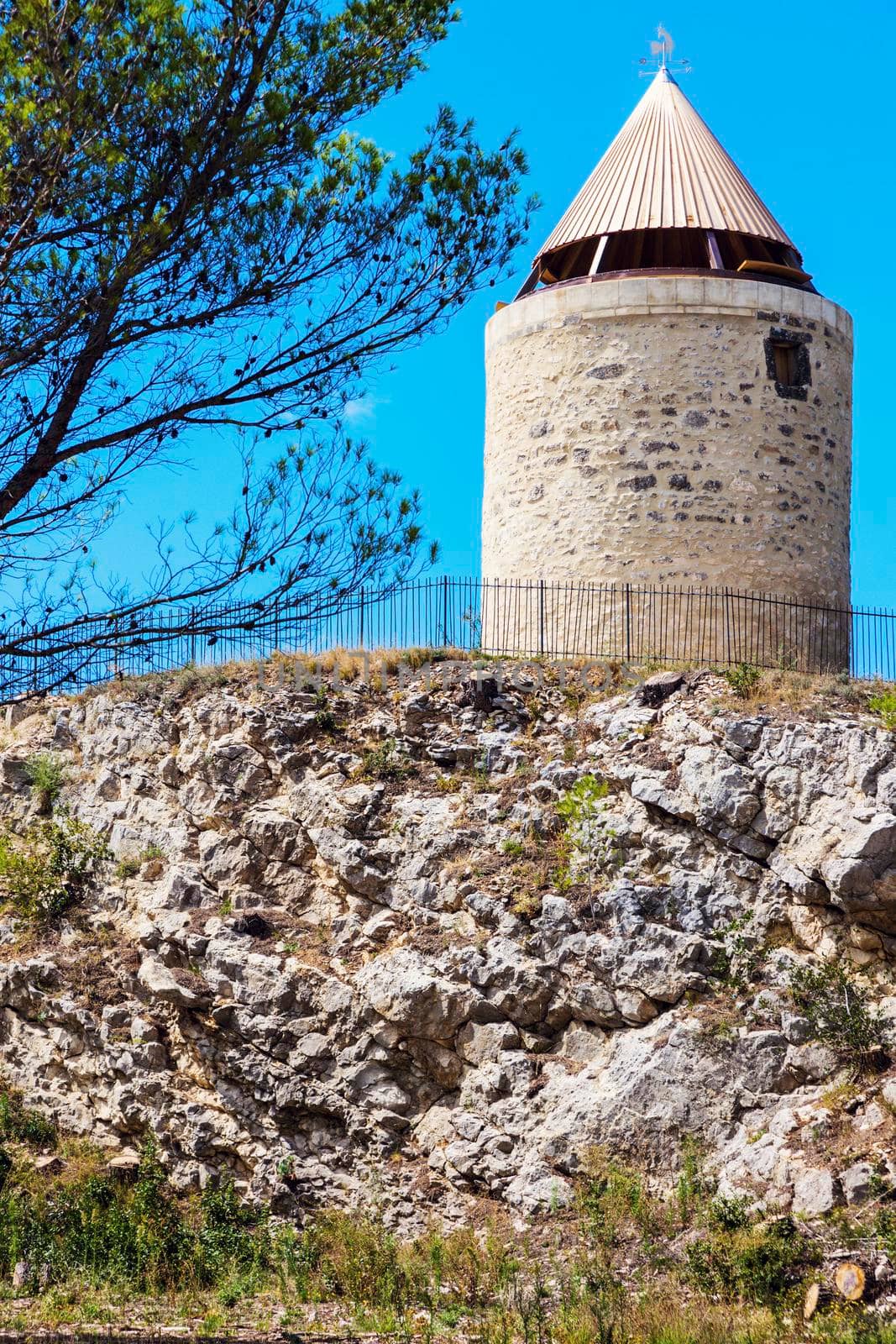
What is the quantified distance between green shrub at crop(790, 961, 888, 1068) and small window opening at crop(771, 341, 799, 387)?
7868 mm

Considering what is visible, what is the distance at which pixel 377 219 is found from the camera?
40.2 feet

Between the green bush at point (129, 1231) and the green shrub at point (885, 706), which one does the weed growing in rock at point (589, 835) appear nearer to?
the green shrub at point (885, 706)

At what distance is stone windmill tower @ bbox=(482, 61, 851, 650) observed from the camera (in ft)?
60.7

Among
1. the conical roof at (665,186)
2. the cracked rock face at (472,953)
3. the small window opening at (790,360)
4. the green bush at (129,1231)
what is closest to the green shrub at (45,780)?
the cracked rock face at (472,953)

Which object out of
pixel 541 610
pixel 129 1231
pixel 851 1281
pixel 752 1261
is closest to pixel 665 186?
pixel 541 610

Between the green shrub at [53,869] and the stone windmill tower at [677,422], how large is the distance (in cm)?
614

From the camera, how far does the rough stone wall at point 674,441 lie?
18.5m

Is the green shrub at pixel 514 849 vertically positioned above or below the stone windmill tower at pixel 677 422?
below

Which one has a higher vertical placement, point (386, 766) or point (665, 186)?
point (665, 186)

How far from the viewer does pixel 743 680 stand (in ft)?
53.9

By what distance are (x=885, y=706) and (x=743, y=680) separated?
1489mm

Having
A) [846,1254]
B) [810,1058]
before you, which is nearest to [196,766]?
A: [810,1058]

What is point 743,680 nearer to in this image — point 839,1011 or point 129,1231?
point 839,1011

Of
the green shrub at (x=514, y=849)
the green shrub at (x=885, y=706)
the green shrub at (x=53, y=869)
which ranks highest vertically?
the green shrub at (x=885, y=706)
